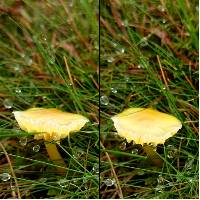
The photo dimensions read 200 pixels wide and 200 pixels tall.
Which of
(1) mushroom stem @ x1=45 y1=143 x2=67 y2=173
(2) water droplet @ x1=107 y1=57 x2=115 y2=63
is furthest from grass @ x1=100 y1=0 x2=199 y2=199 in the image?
(1) mushroom stem @ x1=45 y1=143 x2=67 y2=173

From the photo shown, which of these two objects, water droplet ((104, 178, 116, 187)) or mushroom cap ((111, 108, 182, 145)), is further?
water droplet ((104, 178, 116, 187))

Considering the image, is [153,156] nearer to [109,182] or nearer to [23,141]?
[109,182]

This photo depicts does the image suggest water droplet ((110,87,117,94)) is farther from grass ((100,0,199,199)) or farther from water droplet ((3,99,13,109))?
water droplet ((3,99,13,109))

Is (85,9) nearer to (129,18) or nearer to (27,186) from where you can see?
(129,18)

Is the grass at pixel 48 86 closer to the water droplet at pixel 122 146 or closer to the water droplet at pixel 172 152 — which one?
the water droplet at pixel 122 146

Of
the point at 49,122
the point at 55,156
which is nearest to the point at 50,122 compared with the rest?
the point at 49,122

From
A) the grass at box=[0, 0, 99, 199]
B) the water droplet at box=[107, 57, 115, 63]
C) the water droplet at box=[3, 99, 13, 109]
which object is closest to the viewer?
the grass at box=[0, 0, 99, 199]

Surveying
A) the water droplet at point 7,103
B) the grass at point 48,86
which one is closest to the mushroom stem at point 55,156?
the grass at point 48,86
